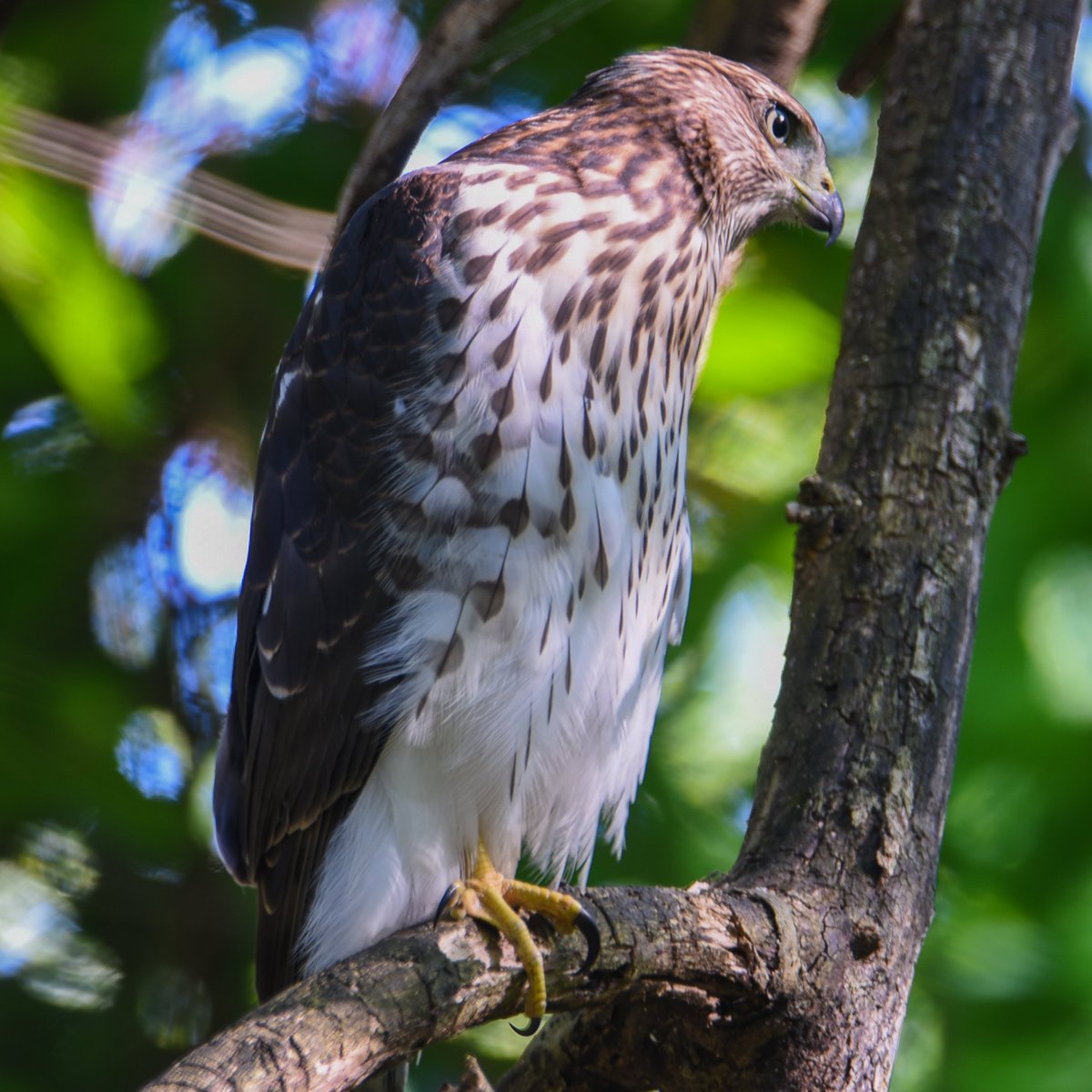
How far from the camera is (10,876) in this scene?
375 cm

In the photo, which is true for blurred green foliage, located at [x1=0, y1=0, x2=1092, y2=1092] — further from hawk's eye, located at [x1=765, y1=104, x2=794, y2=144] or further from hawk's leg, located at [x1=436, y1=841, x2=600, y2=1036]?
hawk's leg, located at [x1=436, y1=841, x2=600, y2=1036]

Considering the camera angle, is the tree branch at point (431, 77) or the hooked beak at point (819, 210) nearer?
the tree branch at point (431, 77)

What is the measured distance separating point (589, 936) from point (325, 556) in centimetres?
84

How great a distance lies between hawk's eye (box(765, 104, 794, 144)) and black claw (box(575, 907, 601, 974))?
73.5 inches

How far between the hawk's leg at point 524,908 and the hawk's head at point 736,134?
4.77 ft

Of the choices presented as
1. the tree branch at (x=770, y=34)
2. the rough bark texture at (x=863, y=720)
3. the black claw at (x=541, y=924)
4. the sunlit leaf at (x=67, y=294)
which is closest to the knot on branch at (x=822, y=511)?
the rough bark texture at (x=863, y=720)

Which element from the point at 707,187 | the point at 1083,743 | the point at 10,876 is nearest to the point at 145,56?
the point at 707,187

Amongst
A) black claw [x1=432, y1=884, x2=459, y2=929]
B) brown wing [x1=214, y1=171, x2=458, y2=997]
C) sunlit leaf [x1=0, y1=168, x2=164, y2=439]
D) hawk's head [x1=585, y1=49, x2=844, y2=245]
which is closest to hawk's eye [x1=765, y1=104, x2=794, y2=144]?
hawk's head [x1=585, y1=49, x2=844, y2=245]

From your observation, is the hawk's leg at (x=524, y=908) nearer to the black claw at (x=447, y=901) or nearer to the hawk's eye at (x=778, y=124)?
the black claw at (x=447, y=901)

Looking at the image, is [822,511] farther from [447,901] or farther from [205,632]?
[205,632]

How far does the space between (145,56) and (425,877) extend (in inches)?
98.7

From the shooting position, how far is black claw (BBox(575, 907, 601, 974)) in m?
2.30

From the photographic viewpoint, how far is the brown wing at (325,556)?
8.54ft

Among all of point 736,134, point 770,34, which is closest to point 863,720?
point 736,134
